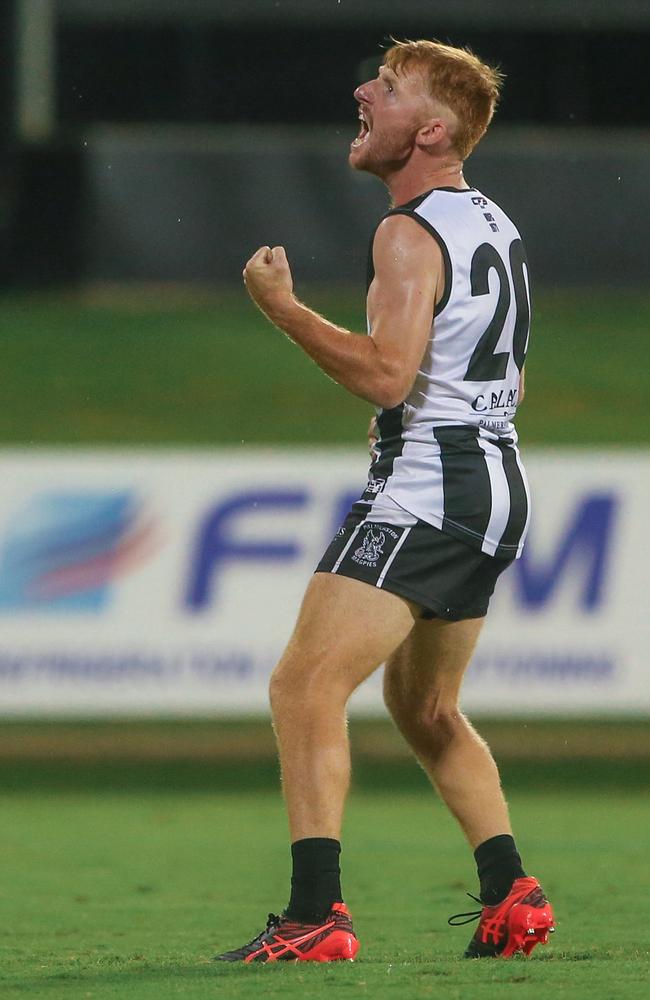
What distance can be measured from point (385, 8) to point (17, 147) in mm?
4573

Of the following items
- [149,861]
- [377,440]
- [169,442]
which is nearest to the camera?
[377,440]

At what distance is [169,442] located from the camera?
1634cm

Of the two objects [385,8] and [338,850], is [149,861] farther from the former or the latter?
[385,8]

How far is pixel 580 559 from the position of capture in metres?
9.58

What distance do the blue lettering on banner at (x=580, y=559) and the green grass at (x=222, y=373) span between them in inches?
263

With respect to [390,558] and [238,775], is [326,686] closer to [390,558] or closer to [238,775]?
[390,558]

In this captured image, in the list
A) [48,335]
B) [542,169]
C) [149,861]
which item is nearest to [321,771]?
[149,861]

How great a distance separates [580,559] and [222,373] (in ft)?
30.5

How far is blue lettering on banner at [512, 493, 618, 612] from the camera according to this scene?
31.2 ft

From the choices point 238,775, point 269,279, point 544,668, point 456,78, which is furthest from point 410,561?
point 238,775

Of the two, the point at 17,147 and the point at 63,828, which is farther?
the point at 17,147

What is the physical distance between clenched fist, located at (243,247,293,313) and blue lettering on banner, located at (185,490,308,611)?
501cm

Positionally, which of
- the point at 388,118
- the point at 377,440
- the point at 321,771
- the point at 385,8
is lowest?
the point at 321,771

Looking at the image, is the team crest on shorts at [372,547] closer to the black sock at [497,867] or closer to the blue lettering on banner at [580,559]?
the black sock at [497,867]
